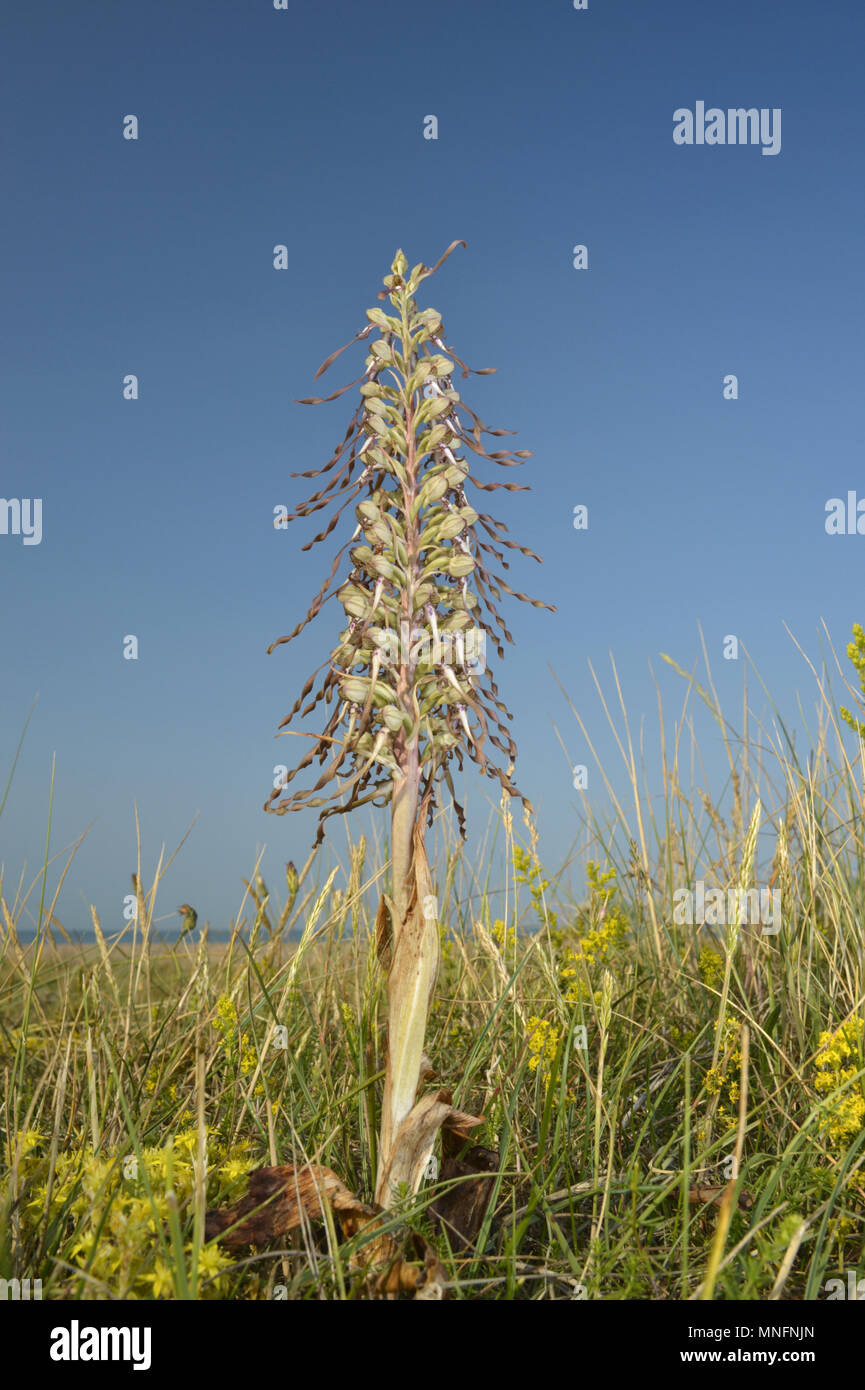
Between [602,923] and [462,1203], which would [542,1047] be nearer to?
[462,1203]

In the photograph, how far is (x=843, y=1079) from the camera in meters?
3.35

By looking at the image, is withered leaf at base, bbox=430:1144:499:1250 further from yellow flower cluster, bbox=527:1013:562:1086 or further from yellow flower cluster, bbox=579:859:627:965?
yellow flower cluster, bbox=579:859:627:965

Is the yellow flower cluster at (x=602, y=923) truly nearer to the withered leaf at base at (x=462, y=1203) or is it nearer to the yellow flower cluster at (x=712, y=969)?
the yellow flower cluster at (x=712, y=969)

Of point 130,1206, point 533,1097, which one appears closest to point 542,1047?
point 533,1097

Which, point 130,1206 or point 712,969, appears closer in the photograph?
point 130,1206

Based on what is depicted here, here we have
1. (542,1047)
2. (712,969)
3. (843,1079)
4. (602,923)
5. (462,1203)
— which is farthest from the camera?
(602,923)

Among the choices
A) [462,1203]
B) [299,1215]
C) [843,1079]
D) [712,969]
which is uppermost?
[712,969]

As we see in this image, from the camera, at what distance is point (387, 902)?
303cm

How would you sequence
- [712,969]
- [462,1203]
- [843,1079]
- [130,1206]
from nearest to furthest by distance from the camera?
[130,1206]
[462,1203]
[843,1079]
[712,969]

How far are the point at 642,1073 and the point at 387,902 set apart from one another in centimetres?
193

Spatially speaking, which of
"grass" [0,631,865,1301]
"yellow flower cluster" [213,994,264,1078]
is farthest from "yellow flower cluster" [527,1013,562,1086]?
"yellow flower cluster" [213,994,264,1078]

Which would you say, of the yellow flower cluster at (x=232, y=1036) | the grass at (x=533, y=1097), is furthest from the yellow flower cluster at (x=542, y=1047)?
the yellow flower cluster at (x=232, y=1036)
